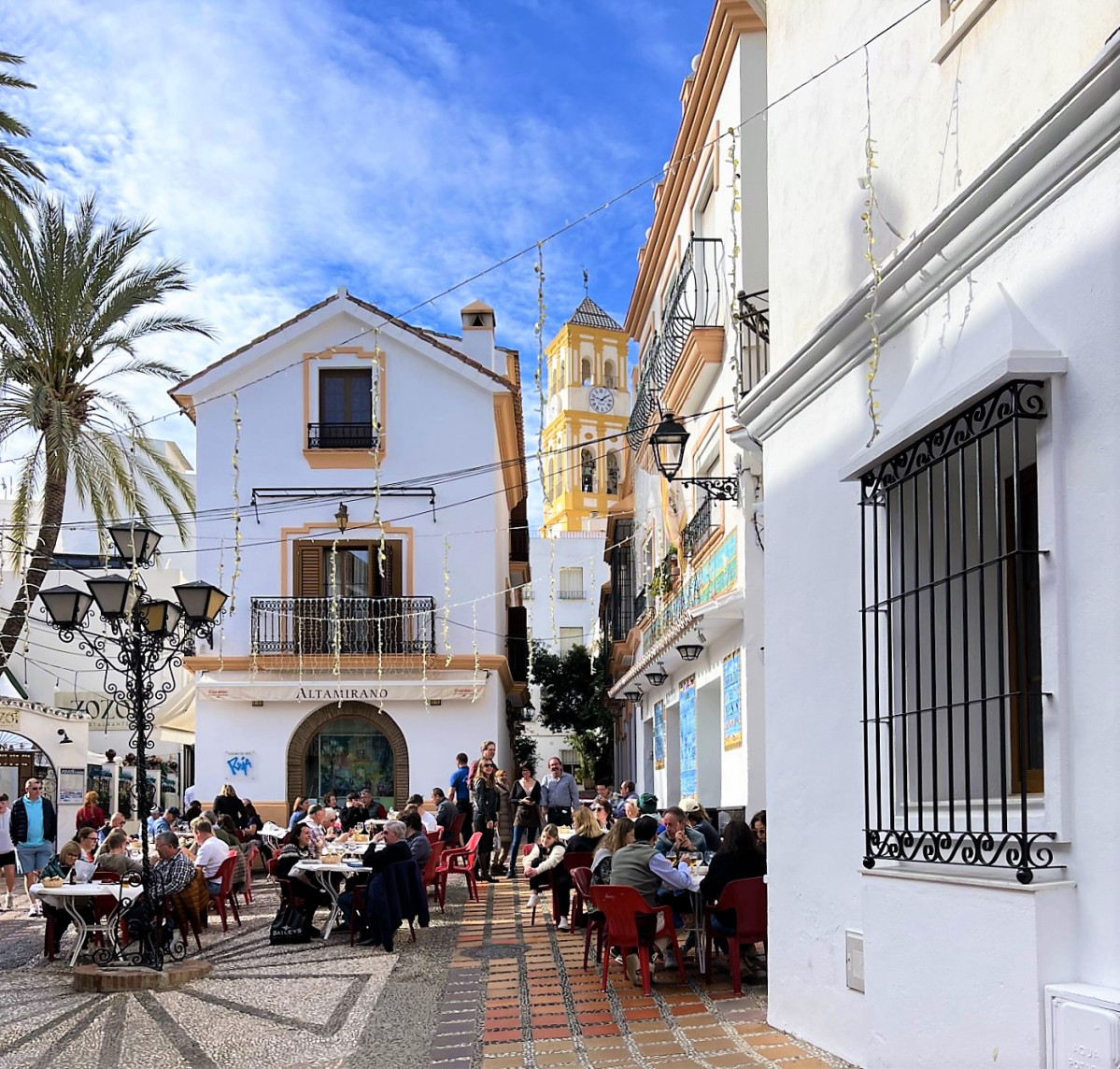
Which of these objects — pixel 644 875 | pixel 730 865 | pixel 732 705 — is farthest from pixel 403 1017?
pixel 732 705

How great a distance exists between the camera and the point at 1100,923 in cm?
490

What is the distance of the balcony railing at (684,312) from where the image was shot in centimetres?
1538

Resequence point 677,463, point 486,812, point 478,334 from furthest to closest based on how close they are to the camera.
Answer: point 478,334
point 486,812
point 677,463

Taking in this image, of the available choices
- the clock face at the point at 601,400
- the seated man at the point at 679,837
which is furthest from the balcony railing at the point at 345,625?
the clock face at the point at 601,400

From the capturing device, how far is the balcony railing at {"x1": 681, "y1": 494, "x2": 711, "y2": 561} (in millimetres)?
16328

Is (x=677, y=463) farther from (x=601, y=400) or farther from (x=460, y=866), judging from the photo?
(x=601, y=400)

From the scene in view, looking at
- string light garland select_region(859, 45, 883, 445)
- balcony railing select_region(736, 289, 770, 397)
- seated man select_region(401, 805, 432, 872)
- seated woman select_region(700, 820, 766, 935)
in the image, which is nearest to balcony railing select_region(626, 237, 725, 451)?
balcony railing select_region(736, 289, 770, 397)

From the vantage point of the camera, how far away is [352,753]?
26578 mm

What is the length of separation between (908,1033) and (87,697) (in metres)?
36.8

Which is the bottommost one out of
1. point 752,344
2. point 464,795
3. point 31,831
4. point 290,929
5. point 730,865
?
point 290,929

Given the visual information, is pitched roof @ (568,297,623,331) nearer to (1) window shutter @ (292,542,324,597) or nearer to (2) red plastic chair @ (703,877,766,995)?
(1) window shutter @ (292,542,324,597)

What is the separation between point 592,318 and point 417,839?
197 ft

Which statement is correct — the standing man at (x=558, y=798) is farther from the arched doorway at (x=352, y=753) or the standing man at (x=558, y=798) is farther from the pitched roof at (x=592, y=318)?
the pitched roof at (x=592, y=318)

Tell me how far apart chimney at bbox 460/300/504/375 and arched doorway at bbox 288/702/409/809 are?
8.52 metres
